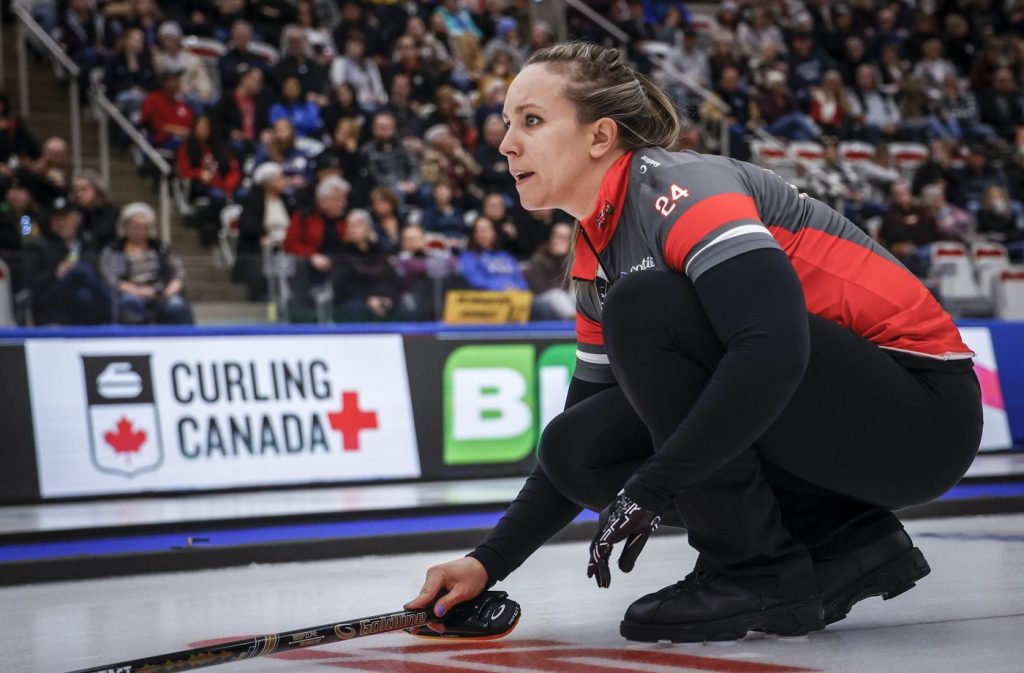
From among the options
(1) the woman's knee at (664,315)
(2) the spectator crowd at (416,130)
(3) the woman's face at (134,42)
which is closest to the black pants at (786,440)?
(1) the woman's knee at (664,315)

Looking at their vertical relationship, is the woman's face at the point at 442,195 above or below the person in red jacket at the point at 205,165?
below

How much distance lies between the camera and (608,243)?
8.46ft

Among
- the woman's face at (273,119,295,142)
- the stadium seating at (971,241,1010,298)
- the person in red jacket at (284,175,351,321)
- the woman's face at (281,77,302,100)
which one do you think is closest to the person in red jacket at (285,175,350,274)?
the person in red jacket at (284,175,351,321)

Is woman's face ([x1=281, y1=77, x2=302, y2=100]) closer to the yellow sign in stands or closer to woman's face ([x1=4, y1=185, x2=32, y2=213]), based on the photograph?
woman's face ([x1=4, y1=185, x2=32, y2=213])

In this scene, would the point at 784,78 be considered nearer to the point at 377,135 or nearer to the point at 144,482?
the point at 377,135

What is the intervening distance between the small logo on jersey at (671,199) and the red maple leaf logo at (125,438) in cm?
440

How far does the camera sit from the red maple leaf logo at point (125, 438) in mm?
6152

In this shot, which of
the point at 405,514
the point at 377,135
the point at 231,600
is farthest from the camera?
the point at 377,135

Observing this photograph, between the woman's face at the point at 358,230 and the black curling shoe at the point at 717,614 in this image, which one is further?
the woman's face at the point at 358,230

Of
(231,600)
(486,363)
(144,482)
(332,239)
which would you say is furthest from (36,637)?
(332,239)

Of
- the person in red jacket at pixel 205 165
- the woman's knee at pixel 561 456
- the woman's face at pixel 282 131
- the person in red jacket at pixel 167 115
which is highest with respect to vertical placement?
the person in red jacket at pixel 167 115

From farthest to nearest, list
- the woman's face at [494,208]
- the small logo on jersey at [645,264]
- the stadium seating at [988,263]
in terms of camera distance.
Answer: the woman's face at [494,208] → the stadium seating at [988,263] → the small logo on jersey at [645,264]

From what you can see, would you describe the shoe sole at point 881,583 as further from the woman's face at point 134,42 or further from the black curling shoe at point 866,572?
the woman's face at point 134,42

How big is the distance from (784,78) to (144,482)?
1100 cm
